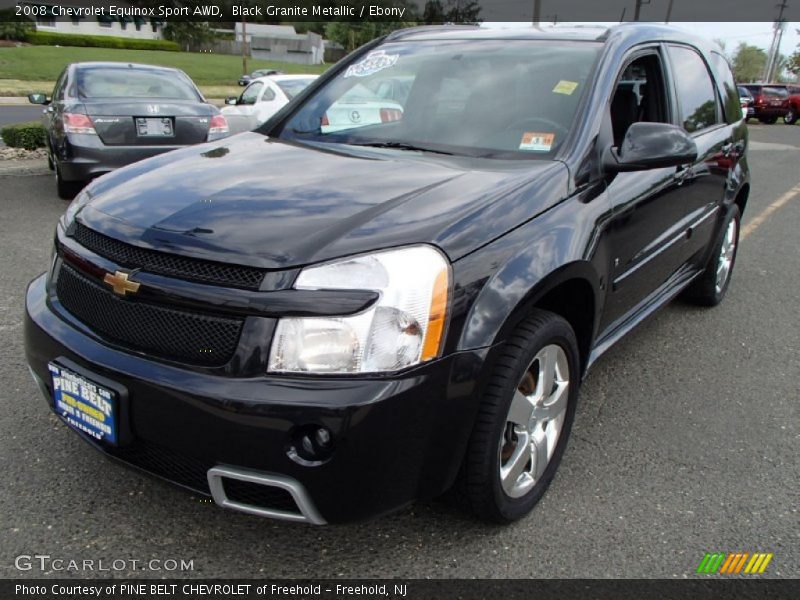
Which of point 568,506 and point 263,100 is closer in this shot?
point 568,506

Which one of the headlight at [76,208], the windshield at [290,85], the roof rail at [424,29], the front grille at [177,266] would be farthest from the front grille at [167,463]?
the windshield at [290,85]

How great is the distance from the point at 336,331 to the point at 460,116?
4.95ft

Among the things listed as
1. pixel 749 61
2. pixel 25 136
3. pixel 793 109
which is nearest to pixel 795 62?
pixel 793 109

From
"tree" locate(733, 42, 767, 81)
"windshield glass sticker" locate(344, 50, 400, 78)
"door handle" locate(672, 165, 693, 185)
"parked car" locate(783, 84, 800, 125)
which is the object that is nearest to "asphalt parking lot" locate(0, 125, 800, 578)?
"door handle" locate(672, 165, 693, 185)

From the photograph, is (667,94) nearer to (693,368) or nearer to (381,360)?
(693,368)

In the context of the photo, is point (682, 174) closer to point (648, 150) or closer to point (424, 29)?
point (648, 150)

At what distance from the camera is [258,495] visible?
6.59ft

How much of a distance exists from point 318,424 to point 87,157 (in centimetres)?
609

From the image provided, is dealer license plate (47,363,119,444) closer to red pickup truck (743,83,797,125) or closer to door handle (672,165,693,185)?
door handle (672,165,693,185)

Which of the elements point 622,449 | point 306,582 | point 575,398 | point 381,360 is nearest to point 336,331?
point 381,360

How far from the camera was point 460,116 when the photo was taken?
3043 mm

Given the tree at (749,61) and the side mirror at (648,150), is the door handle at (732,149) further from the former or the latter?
the tree at (749,61)

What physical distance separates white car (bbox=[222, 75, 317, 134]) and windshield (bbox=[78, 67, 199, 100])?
9.24 feet

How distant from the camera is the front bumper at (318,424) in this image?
1.86 metres
